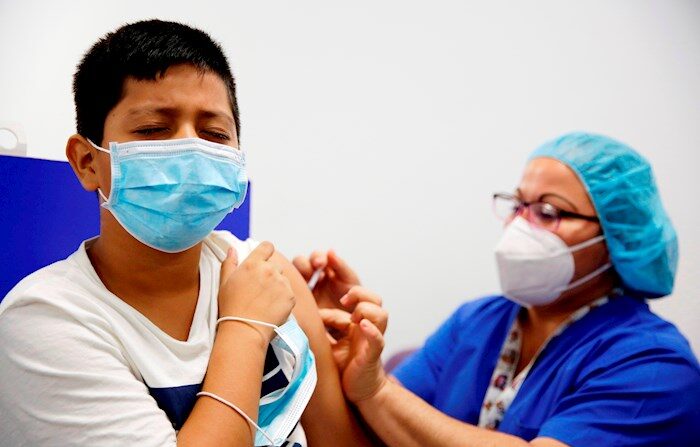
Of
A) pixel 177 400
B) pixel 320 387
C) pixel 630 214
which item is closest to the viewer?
pixel 177 400

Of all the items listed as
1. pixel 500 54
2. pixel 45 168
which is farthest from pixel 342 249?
pixel 45 168

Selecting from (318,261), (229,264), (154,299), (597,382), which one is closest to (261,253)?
(229,264)

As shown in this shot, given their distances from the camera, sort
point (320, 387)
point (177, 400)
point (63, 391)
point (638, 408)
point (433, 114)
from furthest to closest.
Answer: point (433, 114), point (638, 408), point (320, 387), point (177, 400), point (63, 391)

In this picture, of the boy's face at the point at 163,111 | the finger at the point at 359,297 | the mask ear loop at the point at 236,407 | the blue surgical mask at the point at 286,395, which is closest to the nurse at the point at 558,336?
the finger at the point at 359,297

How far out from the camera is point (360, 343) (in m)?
1.38

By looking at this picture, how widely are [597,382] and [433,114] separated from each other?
1.44m

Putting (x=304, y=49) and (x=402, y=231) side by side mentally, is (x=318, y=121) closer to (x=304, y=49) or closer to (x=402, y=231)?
(x=304, y=49)

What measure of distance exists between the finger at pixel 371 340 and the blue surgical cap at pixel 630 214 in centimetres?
79

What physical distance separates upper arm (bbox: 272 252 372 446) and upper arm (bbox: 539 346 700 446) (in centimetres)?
51

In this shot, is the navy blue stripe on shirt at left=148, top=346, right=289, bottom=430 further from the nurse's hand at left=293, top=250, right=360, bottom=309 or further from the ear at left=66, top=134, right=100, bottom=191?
the nurse's hand at left=293, top=250, right=360, bottom=309

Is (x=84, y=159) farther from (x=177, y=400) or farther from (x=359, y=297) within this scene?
(x=359, y=297)

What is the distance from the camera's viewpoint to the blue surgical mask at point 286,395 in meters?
1.06

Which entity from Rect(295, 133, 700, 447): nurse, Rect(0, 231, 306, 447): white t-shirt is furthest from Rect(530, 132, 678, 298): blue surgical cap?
Rect(0, 231, 306, 447): white t-shirt

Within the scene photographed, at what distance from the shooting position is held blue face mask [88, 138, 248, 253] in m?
0.98
